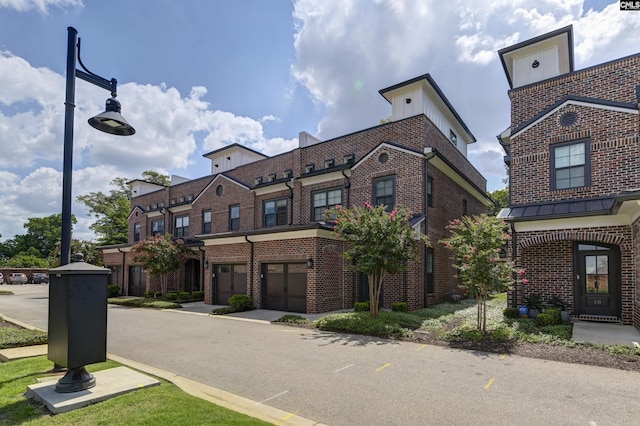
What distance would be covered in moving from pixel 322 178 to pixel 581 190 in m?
10.6

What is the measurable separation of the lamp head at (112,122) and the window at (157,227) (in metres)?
24.9

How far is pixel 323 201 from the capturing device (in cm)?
1827

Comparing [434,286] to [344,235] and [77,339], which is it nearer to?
[344,235]

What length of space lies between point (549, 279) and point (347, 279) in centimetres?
755

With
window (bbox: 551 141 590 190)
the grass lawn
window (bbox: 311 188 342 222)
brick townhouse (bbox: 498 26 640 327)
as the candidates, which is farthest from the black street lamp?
window (bbox: 551 141 590 190)

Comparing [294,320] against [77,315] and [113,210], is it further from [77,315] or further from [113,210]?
[113,210]

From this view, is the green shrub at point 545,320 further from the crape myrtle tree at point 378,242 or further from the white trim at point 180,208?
the white trim at point 180,208

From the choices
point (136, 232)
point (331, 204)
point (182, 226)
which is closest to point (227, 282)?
point (331, 204)

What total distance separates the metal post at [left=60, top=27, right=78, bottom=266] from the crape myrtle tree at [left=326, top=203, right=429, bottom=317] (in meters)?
7.93

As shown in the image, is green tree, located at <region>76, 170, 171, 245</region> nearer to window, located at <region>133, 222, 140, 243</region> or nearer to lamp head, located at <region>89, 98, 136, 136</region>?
window, located at <region>133, 222, 140, 243</region>

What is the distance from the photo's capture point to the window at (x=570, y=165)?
12125 millimetres

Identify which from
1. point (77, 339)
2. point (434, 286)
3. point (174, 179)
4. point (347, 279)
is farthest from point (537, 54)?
point (174, 179)

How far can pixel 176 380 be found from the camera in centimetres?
606

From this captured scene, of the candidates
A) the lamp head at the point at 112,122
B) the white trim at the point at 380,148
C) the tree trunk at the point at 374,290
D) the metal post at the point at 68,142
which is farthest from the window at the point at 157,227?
the lamp head at the point at 112,122
